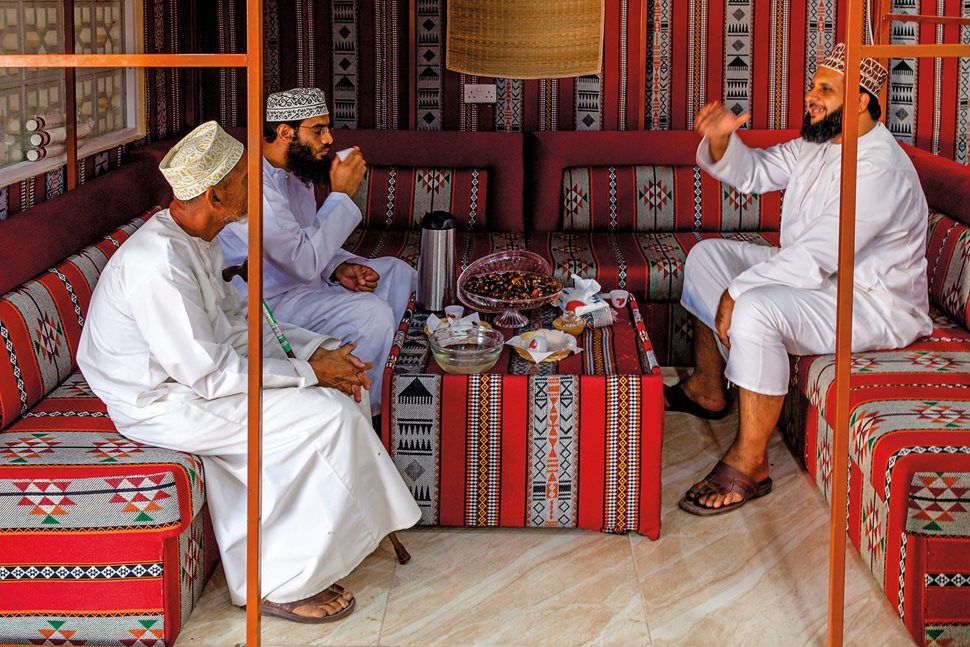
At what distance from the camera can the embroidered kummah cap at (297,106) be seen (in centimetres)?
426

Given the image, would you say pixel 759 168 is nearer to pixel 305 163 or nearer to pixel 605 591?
pixel 305 163

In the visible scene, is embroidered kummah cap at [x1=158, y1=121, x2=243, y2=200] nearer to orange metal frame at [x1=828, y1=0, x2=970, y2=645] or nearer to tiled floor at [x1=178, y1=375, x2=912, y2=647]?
tiled floor at [x1=178, y1=375, x2=912, y2=647]

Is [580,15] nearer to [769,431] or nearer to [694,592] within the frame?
[769,431]

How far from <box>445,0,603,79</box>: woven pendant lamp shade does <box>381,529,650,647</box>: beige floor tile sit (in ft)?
5.25

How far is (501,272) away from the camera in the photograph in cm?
452

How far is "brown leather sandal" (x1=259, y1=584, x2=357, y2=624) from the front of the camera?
10.5 feet

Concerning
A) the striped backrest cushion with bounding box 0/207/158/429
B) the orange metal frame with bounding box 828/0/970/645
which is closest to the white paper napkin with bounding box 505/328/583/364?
the orange metal frame with bounding box 828/0/970/645

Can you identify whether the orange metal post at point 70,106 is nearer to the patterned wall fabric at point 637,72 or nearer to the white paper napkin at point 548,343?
the white paper napkin at point 548,343

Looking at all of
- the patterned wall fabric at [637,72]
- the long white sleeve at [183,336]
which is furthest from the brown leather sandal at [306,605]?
the patterned wall fabric at [637,72]

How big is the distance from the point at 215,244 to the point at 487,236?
91.1 inches

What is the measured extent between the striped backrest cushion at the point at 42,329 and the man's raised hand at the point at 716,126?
2.18 m

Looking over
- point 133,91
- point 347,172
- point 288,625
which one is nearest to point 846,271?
point 288,625

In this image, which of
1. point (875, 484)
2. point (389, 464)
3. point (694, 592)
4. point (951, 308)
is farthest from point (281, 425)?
point (951, 308)

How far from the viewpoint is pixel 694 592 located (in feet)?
11.0
